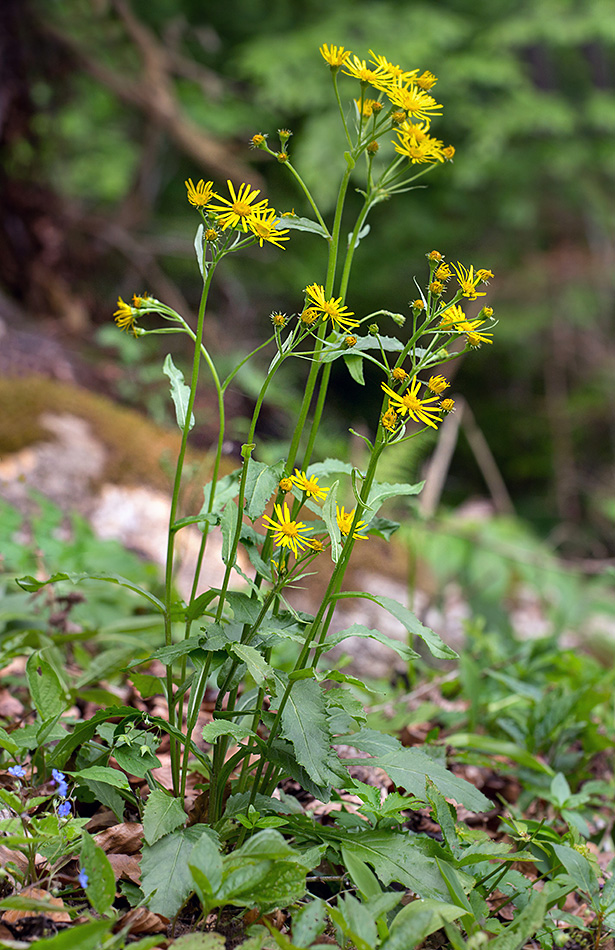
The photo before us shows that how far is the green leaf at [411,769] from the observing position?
99cm

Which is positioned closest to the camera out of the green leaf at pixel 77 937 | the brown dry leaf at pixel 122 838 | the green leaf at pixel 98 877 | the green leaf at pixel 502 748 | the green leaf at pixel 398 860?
the green leaf at pixel 77 937

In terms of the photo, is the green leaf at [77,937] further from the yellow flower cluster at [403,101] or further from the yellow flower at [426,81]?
the yellow flower at [426,81]

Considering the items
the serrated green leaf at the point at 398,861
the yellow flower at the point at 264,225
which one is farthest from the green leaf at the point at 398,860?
the yellow flower at the point at 264,225

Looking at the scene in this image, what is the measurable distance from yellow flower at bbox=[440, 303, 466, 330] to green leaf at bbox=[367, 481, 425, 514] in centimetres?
21

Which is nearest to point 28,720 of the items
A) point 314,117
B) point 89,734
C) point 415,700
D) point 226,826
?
point 89,734

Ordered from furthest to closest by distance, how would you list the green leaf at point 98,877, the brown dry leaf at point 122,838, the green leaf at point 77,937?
the brown dry leaf at point 122,838, the green leaf at point 98,877, the green leaf at point 77,937

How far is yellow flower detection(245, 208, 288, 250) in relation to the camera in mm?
915

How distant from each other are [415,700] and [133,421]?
1880mm

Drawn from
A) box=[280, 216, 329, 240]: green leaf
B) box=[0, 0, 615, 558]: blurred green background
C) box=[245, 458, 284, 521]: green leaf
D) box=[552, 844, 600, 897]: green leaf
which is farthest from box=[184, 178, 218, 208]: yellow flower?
box=[0, 0, 615, 558]: blurred green background

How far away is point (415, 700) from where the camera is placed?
1.88m

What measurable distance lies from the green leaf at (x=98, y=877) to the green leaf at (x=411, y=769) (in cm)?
33

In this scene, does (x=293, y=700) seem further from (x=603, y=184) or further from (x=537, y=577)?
(x=603, y=184)

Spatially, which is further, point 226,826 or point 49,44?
point 49,44

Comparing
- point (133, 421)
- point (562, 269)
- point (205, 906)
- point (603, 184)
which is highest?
point (603, 184)
